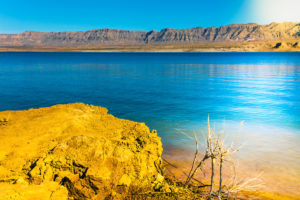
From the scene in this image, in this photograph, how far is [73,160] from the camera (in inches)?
189

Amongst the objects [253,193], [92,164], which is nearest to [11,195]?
[92,164]

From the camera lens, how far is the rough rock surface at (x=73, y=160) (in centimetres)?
455

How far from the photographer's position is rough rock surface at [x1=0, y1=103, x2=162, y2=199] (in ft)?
14.9

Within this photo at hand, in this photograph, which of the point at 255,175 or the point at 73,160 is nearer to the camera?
the point at 73,160

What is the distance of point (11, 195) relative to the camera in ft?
12.4

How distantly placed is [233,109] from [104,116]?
Answer: 13593 mm

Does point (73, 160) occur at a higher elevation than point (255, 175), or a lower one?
higher

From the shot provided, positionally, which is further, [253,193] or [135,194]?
[253,193]

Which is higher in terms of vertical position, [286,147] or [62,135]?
[62,135]

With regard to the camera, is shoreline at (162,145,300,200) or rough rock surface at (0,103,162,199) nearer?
rough rock surface at (0,103,162,199)

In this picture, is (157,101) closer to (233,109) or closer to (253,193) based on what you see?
(233,109)

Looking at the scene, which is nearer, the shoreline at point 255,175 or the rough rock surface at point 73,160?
the rough rock surface at point 73,160

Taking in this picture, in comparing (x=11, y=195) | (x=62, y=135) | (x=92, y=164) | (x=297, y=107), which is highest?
(x=297, y=107)

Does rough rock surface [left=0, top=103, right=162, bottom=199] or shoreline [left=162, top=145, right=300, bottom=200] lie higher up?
rough rock surface [left=0, top=103, right=162, bottom=199]
